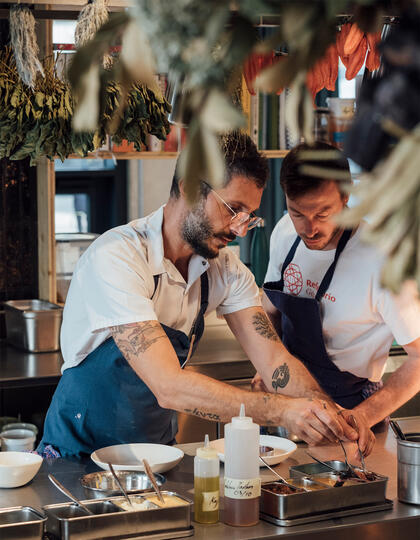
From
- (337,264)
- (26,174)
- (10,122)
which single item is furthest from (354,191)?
(26,174)

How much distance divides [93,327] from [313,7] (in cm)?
158

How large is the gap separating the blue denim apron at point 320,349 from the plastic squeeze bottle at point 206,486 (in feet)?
3.46

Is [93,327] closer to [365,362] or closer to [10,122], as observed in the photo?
[10,122]

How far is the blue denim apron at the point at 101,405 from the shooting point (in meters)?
2.39

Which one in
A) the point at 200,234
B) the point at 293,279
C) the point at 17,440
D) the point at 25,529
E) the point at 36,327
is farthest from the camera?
the point at 36,327

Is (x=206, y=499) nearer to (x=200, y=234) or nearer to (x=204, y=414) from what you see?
(x=204, y=414)

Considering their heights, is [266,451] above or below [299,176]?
below

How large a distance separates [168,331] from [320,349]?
59 centimetres

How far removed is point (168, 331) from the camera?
2.51m

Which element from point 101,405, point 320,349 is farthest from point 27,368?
point 320,349

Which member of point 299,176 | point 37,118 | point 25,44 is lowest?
point 299,176

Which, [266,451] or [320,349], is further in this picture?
[320,349]

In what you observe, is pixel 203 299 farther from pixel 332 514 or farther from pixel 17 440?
pixel 17 440

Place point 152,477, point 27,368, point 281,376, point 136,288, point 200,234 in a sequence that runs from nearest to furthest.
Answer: point 152,477 → point 136,288 → point 200,234 → point 281,376 → point 27,368
